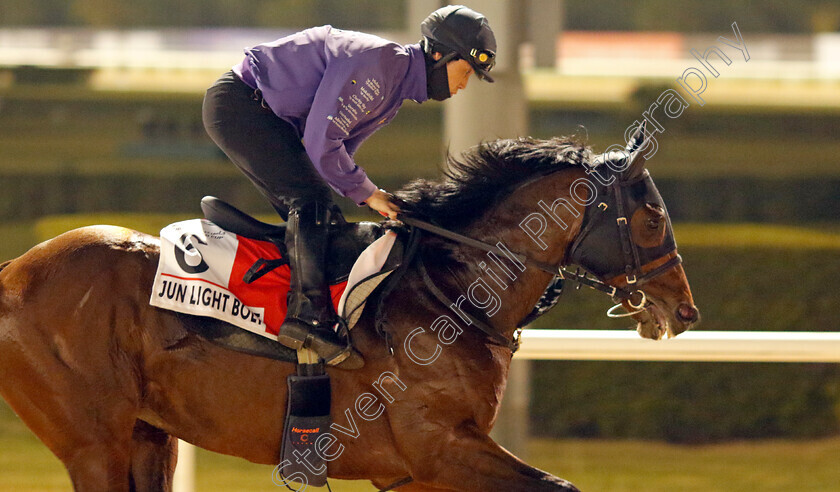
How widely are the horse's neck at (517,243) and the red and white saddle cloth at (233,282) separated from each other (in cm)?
27

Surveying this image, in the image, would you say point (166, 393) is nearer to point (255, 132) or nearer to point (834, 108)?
point (255, 132)

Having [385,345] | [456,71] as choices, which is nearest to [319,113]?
[456,71]

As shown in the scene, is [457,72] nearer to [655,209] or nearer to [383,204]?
[383,204]

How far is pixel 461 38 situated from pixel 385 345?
3.03ft

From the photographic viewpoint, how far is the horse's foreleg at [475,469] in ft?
8.73

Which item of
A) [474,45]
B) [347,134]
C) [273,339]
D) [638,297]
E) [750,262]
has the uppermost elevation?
[750,262]

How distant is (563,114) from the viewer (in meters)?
8.05

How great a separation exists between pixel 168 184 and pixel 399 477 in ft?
17.9

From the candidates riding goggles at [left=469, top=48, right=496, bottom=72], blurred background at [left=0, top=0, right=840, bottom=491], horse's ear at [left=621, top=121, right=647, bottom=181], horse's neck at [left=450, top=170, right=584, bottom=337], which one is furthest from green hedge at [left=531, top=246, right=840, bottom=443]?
riding goggles at [left=469, top=48, right=496, bottom=72]

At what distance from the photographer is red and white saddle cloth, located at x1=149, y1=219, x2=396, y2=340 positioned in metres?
2.75

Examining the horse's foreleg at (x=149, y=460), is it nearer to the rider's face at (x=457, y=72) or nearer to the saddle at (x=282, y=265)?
the saddle at (x=282, y=265)

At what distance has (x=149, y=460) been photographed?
3.01 meters

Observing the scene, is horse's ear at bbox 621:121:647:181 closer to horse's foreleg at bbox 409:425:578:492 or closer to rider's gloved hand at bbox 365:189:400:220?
rider's gloved hand at bbox 365:189:400:220

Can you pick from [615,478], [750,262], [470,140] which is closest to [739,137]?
[750,262]
